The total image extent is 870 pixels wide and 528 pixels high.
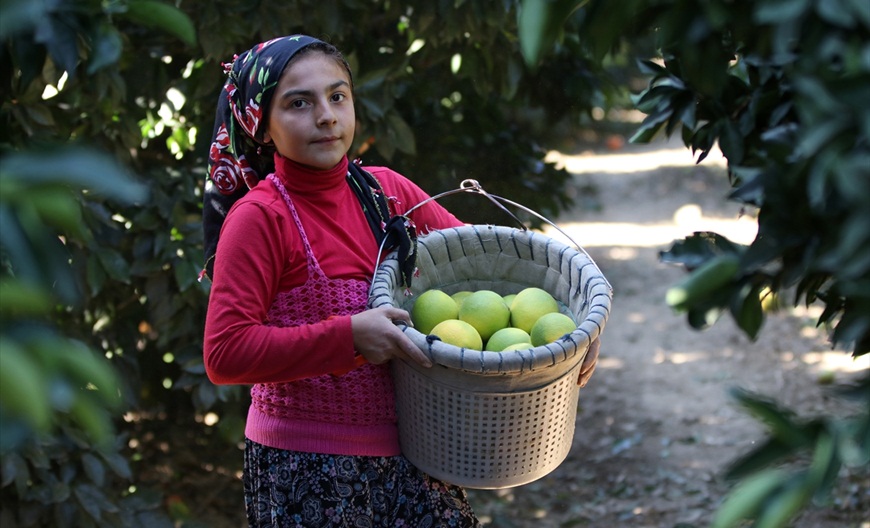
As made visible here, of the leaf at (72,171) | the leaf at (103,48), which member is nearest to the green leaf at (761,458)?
the leaf at (72,171)

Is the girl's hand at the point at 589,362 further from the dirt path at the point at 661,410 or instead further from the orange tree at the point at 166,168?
the orange tree at the point at 166,168

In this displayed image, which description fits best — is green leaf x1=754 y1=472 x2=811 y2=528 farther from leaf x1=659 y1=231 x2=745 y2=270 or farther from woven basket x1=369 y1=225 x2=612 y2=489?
woven basket x1=369 y1=225 x2=612 y2=489

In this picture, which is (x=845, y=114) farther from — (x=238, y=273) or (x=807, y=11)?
(x=238, y=273)

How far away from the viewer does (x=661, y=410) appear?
4766 millimetres

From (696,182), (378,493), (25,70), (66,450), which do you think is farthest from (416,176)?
(696,182)

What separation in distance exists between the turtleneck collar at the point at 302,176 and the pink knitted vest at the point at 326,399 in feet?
0.07

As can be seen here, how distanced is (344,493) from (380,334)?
1.22 feet

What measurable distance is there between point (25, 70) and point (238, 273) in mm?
725

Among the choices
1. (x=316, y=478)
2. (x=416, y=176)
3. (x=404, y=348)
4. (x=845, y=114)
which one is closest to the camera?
(x=845, y=114)

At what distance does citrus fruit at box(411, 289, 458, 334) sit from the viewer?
2.07 m

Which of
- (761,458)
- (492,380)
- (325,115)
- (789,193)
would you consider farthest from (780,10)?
(325,115)

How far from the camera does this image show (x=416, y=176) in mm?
3725

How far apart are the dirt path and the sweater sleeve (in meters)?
1.41

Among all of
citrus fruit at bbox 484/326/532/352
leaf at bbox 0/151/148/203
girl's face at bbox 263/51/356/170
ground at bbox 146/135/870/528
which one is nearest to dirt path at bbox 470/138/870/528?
ground at bbox 146/135/870/528
